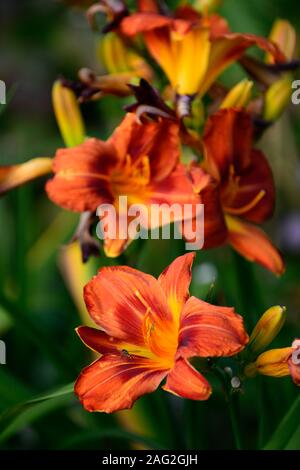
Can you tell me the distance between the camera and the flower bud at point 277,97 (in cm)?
88

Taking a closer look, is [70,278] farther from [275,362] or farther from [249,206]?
[275,362]

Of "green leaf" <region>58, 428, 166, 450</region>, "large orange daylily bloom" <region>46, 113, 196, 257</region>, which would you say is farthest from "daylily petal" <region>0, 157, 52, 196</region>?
"green leaf" <region>58, 428, 166, 450</region>

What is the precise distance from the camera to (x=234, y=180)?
86 cm

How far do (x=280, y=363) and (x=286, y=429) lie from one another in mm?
115

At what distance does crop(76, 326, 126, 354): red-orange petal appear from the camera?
27.0 inches

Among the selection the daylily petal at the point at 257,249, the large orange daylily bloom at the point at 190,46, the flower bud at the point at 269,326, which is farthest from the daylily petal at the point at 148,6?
the flower bud at the point at 269,326

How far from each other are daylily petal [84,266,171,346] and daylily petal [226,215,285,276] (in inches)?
6.4

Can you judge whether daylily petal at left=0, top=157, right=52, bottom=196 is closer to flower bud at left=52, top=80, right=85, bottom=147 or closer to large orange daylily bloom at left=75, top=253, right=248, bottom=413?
flower bud at left=52, top=80, right=85, bottom=147

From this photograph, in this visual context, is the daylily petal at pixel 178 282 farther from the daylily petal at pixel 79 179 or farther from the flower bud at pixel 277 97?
the flower bud at pixel 277 97

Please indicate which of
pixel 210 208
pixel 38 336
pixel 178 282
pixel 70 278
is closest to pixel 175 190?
pixel 210 208

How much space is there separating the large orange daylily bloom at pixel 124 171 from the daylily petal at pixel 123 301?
88 millimetres

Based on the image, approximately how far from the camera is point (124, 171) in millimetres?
837
